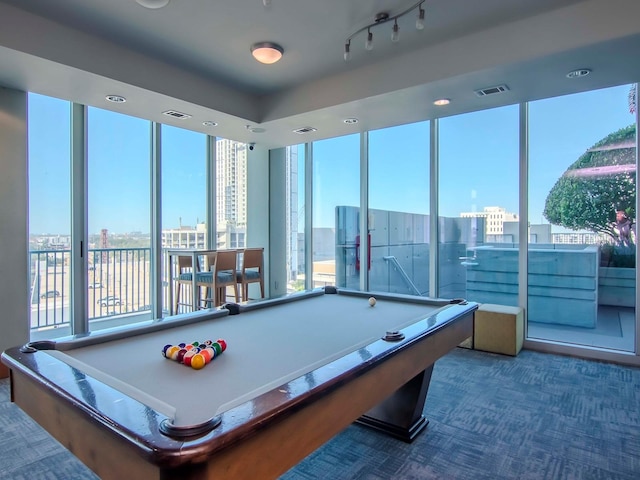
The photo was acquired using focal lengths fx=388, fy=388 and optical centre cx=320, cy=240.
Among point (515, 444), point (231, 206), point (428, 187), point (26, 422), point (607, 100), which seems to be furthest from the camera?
point (231, 206)

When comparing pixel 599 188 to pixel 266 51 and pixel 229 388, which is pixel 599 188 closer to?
pixel 266 51

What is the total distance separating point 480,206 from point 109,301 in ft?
14.6

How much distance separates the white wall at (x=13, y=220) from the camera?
3299 mm

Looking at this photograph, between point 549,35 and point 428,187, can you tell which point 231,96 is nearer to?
point 428,187

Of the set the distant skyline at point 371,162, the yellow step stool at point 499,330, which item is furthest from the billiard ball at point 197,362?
the distant skyline at point 371,162

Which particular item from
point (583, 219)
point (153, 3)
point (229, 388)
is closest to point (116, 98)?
point (153, 3)

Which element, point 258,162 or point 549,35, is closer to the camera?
point 549,35

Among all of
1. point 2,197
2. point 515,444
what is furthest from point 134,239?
point 515,444

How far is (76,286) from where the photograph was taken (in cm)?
409

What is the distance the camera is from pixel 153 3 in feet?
8.09

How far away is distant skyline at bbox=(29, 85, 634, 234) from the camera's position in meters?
3.87

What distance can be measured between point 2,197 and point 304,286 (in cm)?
380

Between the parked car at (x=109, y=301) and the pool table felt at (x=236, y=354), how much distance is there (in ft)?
9.39

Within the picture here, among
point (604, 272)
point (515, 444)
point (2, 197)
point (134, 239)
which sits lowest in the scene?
point (515, 444)
